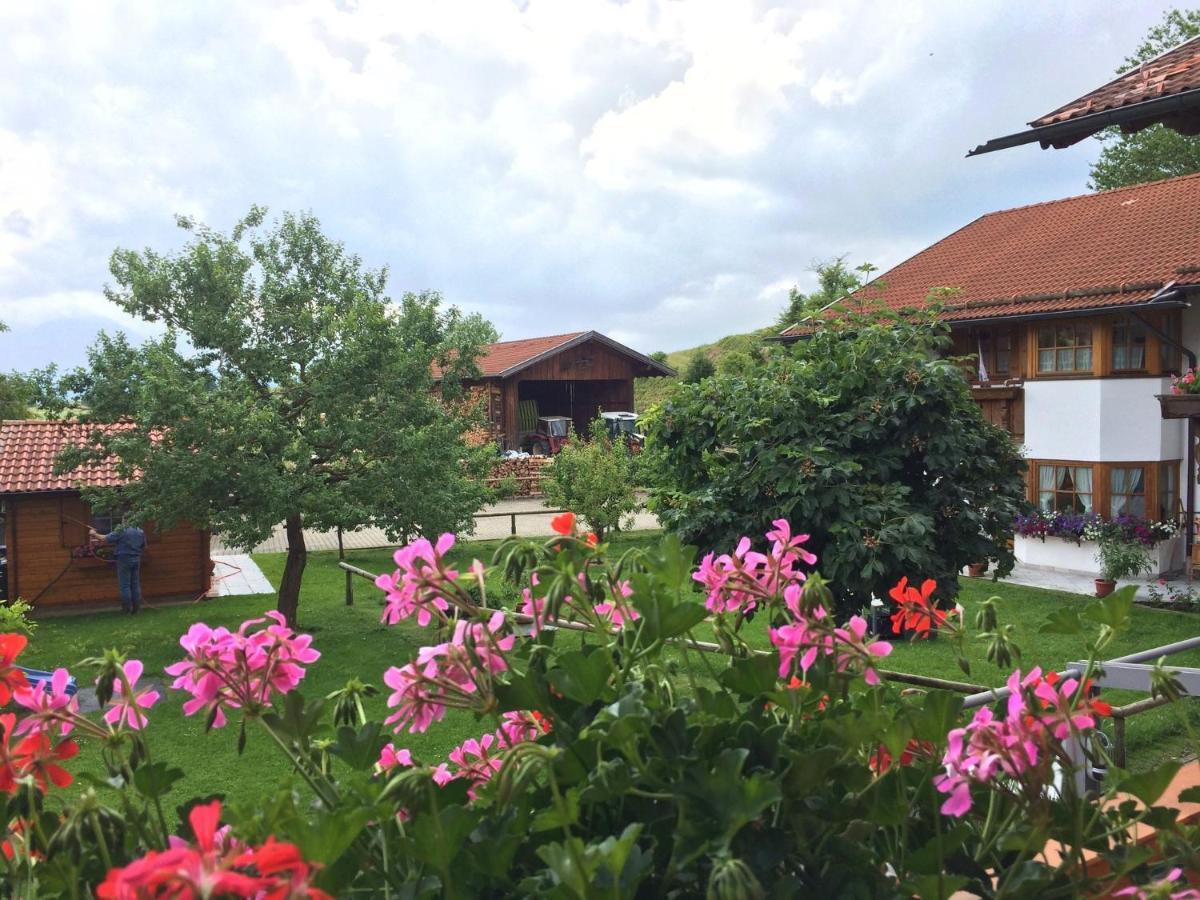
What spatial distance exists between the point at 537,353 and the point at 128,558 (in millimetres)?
21060

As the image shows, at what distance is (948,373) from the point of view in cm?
673

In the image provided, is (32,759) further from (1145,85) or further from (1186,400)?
(1186,400)

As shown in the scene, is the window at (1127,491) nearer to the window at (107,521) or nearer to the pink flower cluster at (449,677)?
the window at (107,521)

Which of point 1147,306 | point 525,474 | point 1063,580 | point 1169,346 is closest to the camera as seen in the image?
point 1147,306

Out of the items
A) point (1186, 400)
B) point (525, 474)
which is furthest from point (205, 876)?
point (525, 474)

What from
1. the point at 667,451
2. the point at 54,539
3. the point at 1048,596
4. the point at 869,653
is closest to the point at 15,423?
the point at 54,539

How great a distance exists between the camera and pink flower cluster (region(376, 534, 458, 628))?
1.13 meters

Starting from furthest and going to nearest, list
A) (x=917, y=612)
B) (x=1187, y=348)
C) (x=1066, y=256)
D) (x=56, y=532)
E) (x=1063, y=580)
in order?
(x=1066, y=256) < (x=1063, y=580) < (x=1187, y=348) < (x=56, y=532) < (x=917, y=612)

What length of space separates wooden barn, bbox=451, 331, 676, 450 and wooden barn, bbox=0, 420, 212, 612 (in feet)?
56.3

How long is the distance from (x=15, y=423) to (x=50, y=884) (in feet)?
53.9

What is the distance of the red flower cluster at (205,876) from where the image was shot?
65cm

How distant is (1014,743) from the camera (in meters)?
1.03

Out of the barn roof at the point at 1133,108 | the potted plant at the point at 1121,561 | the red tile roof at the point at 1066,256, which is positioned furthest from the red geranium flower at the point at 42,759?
the potted plant at the point at 1121,561

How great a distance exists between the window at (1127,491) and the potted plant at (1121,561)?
765 mm
